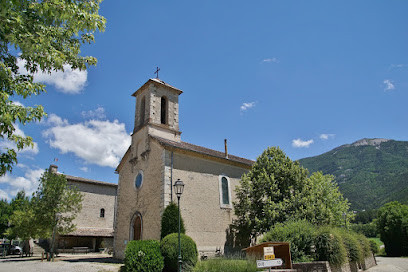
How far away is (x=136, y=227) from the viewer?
18.5m

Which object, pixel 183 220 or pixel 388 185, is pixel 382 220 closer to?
pixel 183 220

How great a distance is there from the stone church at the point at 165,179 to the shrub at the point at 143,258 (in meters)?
2.89

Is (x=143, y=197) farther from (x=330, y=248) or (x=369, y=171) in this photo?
(x=369, y=171)

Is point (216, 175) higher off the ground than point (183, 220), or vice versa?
point (216, 175)

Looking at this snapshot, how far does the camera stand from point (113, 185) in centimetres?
3475

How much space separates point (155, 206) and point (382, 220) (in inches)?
1193

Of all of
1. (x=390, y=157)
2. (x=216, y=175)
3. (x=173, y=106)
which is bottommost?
(x=216, y=175)

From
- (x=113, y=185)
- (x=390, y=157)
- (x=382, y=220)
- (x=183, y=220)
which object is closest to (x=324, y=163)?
(x=390, y=157)

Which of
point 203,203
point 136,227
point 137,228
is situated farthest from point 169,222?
point 136,227

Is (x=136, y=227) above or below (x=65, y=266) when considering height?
above

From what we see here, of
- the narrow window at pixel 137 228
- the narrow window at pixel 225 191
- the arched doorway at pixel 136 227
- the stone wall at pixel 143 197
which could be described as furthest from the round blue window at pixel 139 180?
the narrow window at pixel 225 191

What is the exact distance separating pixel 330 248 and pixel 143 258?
342 inches

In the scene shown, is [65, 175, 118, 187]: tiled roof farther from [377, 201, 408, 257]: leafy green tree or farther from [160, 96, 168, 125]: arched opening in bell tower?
A: [377, 201, 408, 257]: leafy green tree

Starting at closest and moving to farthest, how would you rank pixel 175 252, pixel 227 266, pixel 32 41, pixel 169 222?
pixel 32 41
pixel 227 266
pixel 175 252
pixel 169 222
